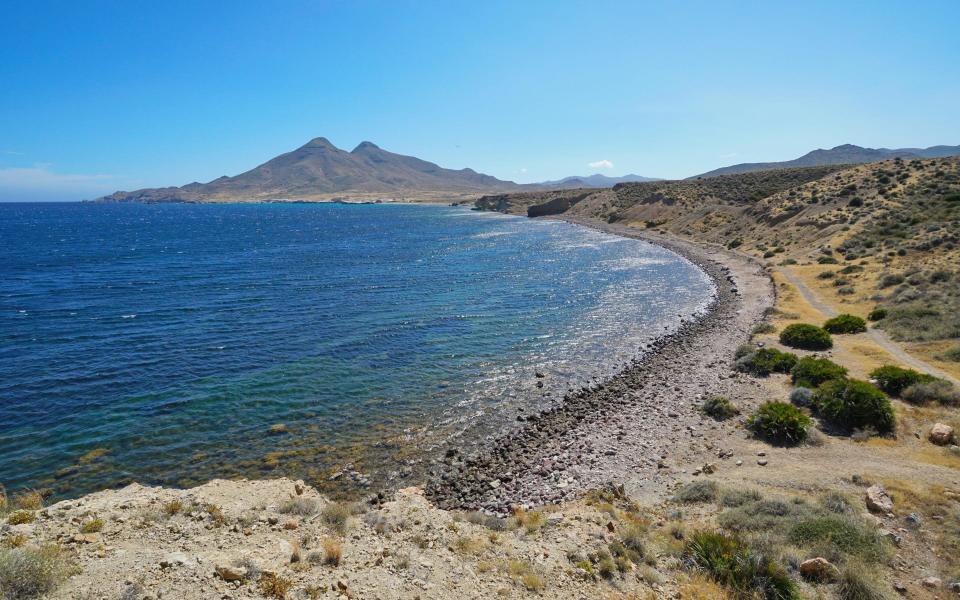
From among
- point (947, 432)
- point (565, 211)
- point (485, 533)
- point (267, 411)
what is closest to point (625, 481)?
point (485, 533)

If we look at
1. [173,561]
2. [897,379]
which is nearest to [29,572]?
[173,561]

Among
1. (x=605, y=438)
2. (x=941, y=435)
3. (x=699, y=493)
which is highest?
(x=941, y=435)

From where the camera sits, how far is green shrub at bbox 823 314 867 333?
29078mm

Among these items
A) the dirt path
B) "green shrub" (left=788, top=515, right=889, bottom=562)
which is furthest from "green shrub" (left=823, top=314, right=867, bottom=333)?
"green shrub" (left=788, top=515, right=889, bottom=562)

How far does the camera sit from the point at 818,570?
9.62 meters

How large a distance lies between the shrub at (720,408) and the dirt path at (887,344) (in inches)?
349

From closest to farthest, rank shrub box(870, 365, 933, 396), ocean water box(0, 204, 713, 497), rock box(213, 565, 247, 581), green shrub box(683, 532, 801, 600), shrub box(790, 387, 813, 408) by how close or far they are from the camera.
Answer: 1. rock box(213, 565, 247, 581)
2. green shrub box(683, 532, 801, 600)
3. ocean water box(0, 204, 713, 497)
4. shrub box(870, 365, 933, 396)
5. shrub box(790, 387, 813, 408)

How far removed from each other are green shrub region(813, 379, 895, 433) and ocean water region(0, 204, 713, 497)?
10938 mm

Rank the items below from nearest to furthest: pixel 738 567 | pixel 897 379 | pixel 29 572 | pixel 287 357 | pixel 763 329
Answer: pixel 29 572
pixel 738 567
pixel 897 379
pixel 287 357
pixel 763 329

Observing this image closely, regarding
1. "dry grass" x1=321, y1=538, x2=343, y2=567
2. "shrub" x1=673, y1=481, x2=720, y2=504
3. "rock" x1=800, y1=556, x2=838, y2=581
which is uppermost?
"dry grass" x1=321, y1=538, x2=343, y2=567

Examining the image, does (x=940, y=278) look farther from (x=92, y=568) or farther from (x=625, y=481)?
(x=92, y=568)

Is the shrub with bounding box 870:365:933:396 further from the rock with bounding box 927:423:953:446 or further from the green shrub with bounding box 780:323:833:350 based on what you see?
the green shrub with bounding box 780:323:833:350

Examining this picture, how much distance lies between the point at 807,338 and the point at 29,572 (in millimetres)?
33243

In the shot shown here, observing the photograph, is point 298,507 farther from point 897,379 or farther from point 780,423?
point 897,379
